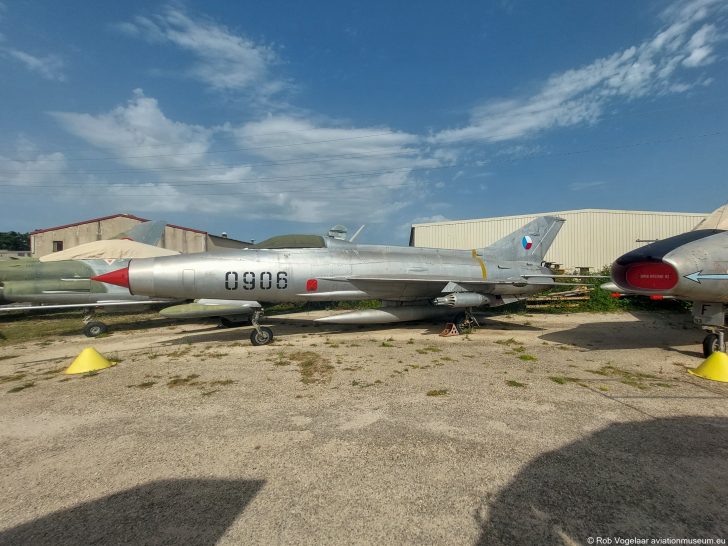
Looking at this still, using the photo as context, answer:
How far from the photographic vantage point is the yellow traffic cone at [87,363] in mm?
6227

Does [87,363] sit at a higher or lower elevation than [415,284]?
lower

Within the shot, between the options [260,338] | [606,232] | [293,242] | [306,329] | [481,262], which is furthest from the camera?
[606,232]

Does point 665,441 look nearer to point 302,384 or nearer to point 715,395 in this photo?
point 715,395

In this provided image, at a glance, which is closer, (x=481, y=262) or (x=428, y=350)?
(x=428, y=350)

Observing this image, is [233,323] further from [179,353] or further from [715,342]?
[715,342]

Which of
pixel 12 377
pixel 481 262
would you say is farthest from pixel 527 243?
pixel 12 377

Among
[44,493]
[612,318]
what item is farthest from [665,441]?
[612,318]

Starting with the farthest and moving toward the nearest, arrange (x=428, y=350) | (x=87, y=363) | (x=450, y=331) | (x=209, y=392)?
(x=450, y=331) < (x=428, y=350) < (x=87, y=363) < (x=209, y=392)

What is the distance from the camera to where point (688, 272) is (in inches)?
219

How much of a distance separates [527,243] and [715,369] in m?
6.96

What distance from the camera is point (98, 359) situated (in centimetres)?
644

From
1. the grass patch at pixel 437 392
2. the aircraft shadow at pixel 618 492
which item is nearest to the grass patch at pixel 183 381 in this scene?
the grass patch at pixel 437 392

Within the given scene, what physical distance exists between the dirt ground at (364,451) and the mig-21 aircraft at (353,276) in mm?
1754

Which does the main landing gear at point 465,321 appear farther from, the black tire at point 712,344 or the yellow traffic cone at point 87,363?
the yellow traffic cone at point 87,363
